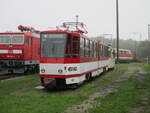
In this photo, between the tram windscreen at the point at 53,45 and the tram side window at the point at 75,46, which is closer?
the tram windscreen at the point at 53,45

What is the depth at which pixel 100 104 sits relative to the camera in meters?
9.21

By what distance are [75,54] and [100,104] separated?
4.79 meters

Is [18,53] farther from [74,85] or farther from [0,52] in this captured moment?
[74,85]

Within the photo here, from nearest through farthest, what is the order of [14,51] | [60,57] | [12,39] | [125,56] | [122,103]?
1. [122,103]
2. [60,57]
3. [14,51]
4. [12,39]
5. [125,56]

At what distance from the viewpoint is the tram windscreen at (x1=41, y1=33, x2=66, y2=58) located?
13117mm

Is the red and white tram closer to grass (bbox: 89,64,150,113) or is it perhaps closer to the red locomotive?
grass (bbox: 89,64,150,113)

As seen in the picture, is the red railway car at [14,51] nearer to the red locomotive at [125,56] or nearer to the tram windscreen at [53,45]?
the tram windscreen at [53,45]

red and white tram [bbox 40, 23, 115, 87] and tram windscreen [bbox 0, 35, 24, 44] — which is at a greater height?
tram windscreen [bbox 0, 35, 24, 44]

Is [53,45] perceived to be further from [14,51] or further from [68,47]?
[14,51]

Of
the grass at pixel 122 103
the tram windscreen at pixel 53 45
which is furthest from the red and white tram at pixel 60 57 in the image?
the grass at pixel 122 103

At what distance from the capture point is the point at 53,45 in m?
13.2

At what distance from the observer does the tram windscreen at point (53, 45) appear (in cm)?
1312

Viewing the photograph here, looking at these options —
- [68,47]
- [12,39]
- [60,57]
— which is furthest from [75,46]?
[12,39]

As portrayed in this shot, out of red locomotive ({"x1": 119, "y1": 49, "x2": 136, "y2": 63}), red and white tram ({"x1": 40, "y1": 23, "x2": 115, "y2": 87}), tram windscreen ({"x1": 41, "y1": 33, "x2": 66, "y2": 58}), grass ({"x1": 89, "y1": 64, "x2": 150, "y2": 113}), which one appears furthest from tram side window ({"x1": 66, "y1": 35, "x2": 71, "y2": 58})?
red locomotive ({"x1": 119, "y1": 49, "x2": 136, "y2": 63})
